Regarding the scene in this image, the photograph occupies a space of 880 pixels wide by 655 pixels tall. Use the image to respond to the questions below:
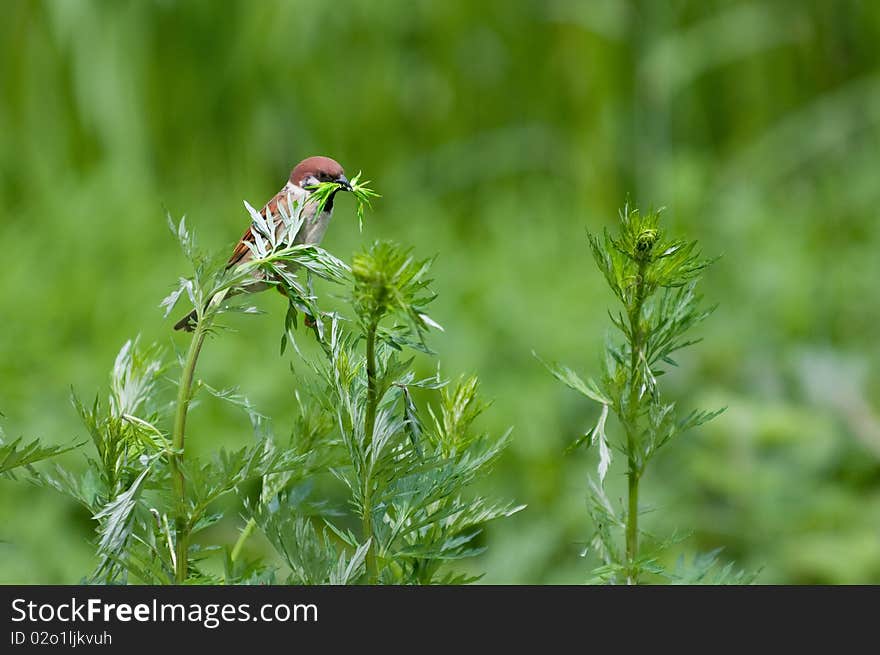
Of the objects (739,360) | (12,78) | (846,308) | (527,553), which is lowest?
(527,553)

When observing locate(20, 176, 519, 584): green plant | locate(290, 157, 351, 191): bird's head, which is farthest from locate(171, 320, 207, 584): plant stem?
locate(290, 157, 351, 191): bird's head

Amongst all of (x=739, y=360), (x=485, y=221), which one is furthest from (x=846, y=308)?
(x=485, y=221)

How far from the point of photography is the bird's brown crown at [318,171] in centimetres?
75

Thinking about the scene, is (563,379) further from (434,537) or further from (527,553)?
(527,553)

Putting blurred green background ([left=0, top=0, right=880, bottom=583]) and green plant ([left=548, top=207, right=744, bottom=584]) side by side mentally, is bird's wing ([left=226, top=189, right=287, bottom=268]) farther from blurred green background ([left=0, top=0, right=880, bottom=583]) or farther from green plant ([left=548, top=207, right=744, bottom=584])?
blurred green background ([left=0, top=0, right=880, bottom=583])

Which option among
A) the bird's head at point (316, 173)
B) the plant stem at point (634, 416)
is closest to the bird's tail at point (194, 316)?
the bird's head at point (316, 173)

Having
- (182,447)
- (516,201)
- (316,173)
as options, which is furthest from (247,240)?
(516,201)

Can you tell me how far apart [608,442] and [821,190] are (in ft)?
13.6

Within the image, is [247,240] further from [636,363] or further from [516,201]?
[516,201]

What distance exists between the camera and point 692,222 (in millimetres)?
3688

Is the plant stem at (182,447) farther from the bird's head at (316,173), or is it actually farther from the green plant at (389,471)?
the bird's head at (316,173)

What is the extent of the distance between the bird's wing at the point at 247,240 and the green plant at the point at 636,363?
19 cm

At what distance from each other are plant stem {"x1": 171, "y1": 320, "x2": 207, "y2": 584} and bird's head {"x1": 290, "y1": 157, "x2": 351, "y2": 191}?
14 centimetres

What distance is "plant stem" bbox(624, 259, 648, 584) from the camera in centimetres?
70
